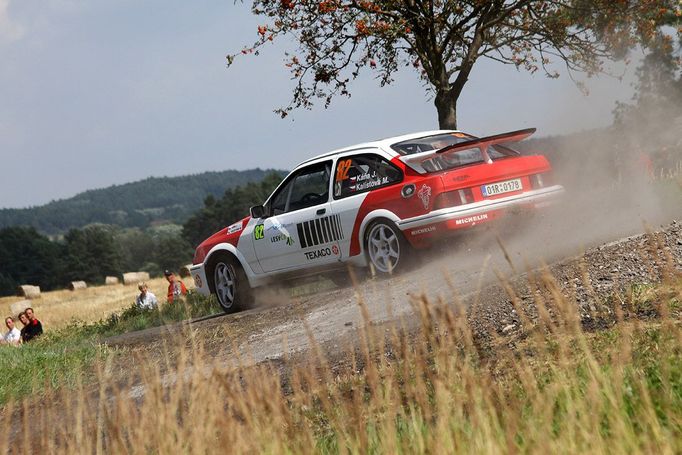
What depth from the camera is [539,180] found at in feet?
39.3

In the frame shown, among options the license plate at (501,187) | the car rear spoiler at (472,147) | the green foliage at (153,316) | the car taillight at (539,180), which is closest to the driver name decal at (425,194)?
the car rear spoiler at (472,147)

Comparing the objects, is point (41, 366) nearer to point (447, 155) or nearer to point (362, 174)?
point (362, 174)

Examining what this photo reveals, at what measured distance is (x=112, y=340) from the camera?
45.6 feet

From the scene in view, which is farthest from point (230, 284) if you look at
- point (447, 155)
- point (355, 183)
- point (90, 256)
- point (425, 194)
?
point (90, 256)

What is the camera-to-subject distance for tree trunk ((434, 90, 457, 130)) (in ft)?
60.3

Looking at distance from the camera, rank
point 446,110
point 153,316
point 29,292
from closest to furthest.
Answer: point 446,110 < point 153,316 < point 29,292

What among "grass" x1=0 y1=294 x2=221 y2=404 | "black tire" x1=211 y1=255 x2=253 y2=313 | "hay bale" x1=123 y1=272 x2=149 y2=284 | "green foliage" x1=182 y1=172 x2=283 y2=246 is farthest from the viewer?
"green foliage" x1=182 y1=172 x2=283 y2=246

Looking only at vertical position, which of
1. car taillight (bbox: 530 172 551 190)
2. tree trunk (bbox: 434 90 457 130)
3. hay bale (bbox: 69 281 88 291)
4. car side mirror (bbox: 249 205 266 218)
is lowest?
hay bale (bbox: 69 281 88 291)

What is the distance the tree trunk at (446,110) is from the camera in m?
18.4

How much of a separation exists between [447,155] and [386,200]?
2.85ft

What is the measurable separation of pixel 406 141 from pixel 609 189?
744 cm

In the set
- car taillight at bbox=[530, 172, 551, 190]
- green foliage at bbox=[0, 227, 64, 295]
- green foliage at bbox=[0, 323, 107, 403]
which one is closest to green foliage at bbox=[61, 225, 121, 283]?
green foliage at bbox=[0, 227, 64, 295]

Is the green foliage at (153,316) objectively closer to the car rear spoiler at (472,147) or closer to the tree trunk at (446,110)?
the tree trunk at (446,110)

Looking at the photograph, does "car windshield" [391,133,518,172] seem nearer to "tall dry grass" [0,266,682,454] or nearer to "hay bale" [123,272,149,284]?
"tall dry grass" [0,266,682,454]
